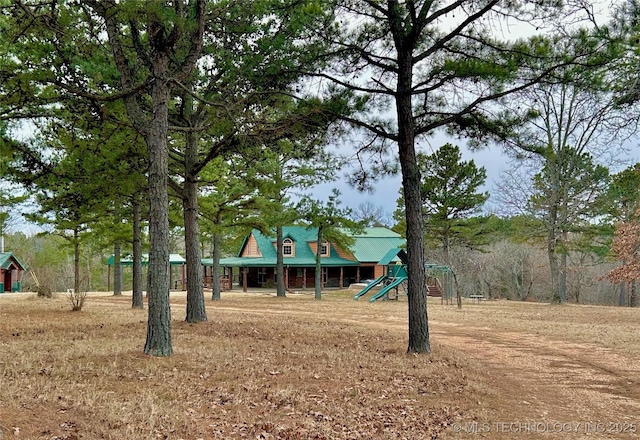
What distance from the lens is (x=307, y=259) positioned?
1438 inches

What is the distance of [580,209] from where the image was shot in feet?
75.9

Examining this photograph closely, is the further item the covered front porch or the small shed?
the covered front porch

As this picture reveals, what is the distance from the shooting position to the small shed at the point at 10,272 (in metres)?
31.2

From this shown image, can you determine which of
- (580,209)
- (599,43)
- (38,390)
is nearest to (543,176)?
(580,209)

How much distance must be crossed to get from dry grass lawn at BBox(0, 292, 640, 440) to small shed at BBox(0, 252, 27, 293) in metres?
24.1

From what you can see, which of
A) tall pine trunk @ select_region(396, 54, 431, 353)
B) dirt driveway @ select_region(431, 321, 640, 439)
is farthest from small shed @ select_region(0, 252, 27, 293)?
tall pine trunk @ select_region(396, 54, 431, 353)

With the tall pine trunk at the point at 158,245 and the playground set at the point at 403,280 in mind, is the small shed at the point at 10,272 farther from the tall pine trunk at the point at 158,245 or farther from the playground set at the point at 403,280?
the tall pine trunk at the point at 158,245

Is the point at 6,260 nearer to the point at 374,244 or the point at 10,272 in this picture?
the point at 10,272

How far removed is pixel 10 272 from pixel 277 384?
3342 cm

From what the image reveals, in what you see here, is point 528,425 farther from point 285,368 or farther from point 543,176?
point 543,176

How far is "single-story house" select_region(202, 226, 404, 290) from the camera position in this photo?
36562mm

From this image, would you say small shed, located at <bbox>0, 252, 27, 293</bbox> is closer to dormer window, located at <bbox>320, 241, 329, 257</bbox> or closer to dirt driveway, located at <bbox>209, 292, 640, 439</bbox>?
dormer window, located at <bbox>320, 241, 329, 257</bbox>

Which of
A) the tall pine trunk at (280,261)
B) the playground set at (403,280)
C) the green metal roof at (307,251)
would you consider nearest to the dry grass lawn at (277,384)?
the playground set at (403,280)

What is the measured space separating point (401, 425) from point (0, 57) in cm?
921
